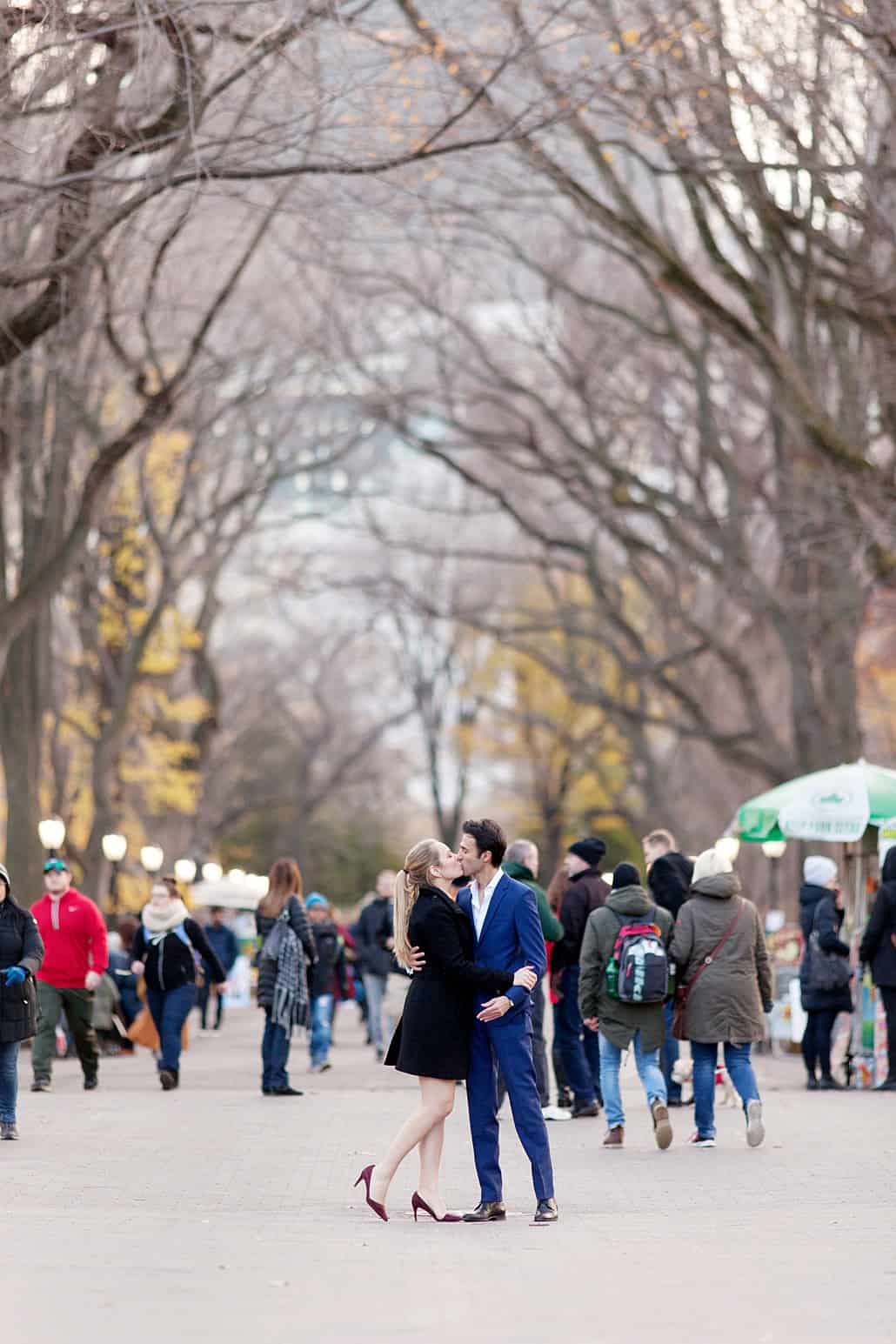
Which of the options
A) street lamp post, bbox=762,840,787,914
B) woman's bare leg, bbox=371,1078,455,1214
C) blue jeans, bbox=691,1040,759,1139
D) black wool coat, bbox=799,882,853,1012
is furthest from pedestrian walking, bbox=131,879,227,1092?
street lamp post, bbox=762,840,787,914

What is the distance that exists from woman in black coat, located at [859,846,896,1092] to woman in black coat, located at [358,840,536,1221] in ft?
24.9

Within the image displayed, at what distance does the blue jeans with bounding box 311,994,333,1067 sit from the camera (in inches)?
793

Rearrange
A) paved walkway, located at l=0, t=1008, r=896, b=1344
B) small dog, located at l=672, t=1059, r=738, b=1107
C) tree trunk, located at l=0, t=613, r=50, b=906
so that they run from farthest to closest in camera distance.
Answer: tree trunk, located at l=0, t=613, r=50, b=906, small dog, located at l=672, t=1059, r=738, b=1107, paved walkway, located at l=0, t=1008, r=896, b=1344

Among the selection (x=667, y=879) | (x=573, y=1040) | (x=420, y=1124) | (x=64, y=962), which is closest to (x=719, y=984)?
(x=573, y=1040)

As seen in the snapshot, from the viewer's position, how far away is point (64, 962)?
56.0 feet

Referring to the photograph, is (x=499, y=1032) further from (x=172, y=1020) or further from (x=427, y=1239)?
(x=172, y=1020)

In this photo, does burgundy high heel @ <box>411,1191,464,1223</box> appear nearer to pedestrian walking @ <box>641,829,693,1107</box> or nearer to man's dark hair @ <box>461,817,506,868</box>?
man's dark hair @ <box>461,817,506,868</box>

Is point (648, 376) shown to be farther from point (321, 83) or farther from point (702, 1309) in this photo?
point (702, 1309)

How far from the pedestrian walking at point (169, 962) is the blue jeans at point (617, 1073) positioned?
530 cm

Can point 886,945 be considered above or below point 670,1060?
above

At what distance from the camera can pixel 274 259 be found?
97.7 ft

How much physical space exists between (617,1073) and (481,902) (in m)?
3.75

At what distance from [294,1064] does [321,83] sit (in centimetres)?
1070

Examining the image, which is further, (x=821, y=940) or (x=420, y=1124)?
(x=821, y=940)
